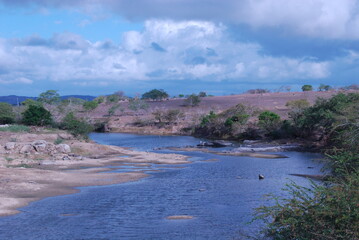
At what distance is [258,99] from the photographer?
113562 millimetres

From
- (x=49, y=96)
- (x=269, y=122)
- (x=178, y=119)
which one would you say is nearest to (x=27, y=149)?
(x=269, y=122)

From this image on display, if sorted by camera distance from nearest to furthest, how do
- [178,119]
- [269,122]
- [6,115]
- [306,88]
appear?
[269,122] → [6,115] → [178,119] → [306,88]

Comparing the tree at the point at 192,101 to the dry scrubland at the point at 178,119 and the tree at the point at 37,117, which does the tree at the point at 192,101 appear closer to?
the dry scrubland at the point at 178,119

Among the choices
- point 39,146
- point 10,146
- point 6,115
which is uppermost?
point 6,115

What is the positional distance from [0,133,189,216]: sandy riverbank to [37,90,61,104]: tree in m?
52.3

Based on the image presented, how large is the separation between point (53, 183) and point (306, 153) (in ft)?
97.6

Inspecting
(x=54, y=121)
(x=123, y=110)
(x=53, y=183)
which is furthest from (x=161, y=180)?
(x=123, y=110)

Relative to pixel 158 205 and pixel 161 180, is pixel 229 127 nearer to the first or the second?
pixel 161 180

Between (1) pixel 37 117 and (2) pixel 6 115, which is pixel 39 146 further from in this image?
(2) pixel 6 115

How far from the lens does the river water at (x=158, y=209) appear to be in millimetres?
17812

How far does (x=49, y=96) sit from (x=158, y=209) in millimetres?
86236

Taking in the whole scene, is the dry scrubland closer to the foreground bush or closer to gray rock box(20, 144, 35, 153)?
gray rock box(20, 144, 35, 153)

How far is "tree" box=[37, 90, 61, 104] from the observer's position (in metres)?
101

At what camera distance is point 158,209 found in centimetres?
2175
